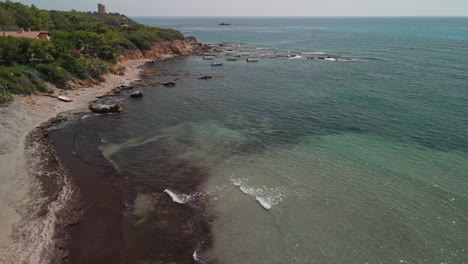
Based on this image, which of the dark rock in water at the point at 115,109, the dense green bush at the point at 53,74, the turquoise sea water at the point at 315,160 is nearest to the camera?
the turquoise sea water at the point at 315,160

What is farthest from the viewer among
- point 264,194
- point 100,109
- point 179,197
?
point 100,109

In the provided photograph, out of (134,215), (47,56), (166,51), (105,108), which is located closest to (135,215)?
(134,215)

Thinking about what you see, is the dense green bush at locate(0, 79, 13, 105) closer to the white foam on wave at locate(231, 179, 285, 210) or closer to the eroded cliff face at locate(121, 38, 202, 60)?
the white foam on wave at locate(231, 179, 285, 210)

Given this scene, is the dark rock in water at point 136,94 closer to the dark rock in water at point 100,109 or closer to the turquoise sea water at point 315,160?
the turquoise sea water at point 315,160

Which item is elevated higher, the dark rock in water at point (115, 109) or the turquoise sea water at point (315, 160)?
the dark rock in water at point (115, 109)

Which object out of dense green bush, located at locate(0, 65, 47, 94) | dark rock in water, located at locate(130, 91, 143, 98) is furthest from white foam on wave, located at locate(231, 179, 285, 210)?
dense green bush, located at locate(0, 65, 47, 94)

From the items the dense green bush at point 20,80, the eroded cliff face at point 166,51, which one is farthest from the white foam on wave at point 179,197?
the eroded cliff face at point 166,51

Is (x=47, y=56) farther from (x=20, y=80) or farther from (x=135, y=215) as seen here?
(x=135, y=215)
